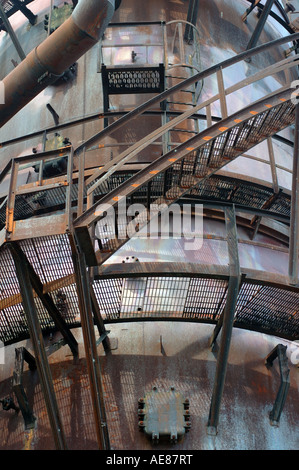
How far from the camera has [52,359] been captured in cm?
1024

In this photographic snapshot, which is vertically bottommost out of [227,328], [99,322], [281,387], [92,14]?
[281,387]

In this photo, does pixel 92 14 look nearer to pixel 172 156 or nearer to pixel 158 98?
pixel 158 98

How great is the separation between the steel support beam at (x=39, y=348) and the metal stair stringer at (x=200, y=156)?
1058mm

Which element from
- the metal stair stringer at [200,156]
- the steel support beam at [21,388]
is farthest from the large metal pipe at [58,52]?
the steel support beam at [21,388]

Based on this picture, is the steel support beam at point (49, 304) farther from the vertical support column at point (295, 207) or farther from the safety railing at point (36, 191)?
the vertical support column at point (295, 207)

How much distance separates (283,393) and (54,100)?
813 cm

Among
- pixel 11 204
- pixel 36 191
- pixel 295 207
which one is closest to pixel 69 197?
pixel 36 191

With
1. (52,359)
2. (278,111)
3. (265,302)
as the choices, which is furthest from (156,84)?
(52,359)

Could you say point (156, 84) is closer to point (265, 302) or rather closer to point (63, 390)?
point (265, 302)

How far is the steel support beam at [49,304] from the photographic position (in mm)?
7891

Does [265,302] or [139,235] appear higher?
[139,235]

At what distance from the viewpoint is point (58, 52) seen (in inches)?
381

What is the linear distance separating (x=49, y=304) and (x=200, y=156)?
345 centimetres

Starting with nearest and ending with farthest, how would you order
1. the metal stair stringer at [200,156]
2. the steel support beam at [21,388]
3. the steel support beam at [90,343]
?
the steel support beam at [90,343] < the metal stair stringer at [200,156] < the steel support beam at [21,388]
